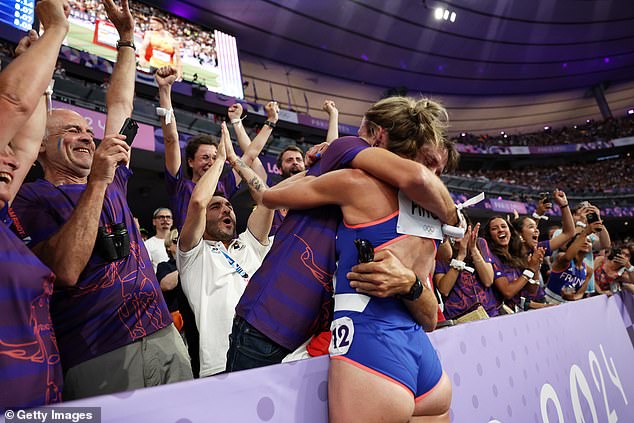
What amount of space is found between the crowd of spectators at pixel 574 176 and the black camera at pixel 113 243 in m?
25.0

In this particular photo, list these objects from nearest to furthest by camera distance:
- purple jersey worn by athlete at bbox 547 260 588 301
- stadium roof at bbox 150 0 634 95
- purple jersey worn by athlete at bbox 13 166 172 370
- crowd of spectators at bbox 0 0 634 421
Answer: crowd of spectators at bbox 0 0 634 421, purple jersey worn by athlete at bbox 13 166 172 370, purple jersey worn by athlete at bbox 547 260 588 301, stadium roof at bbox 150 0 634 95

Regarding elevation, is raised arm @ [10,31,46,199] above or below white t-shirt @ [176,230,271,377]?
above

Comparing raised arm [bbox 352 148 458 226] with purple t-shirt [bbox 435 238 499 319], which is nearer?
raised arm [bbox 352 148 458 226]

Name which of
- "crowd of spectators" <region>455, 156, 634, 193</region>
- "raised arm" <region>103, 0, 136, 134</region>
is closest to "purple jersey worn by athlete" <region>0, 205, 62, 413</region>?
"raised arm" <region>103, 0, 136, 134</region>

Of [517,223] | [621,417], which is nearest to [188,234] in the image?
[621,417]

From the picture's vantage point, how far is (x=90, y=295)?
4.68ft

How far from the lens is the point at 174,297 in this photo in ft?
9.50

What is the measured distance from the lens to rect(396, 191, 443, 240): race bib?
129 cm

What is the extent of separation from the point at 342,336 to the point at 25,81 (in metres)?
1.05

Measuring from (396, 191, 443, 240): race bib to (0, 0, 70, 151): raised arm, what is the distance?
1021 mm

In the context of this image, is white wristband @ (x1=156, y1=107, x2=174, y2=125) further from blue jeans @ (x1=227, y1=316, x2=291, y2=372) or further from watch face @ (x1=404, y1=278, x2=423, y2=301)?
watch face @ (x1=404, y1=278, x2=423, y2=301)

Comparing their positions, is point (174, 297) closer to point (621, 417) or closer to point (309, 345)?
point (309, 345)

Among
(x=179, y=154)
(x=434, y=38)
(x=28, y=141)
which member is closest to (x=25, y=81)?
(x=28, y=141)

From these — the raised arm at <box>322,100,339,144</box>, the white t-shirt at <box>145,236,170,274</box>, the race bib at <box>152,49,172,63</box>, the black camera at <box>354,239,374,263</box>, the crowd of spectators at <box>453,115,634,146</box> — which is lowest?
the black camera at <box>354,239,374,263</box>
